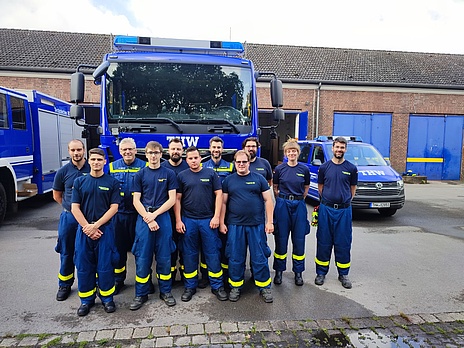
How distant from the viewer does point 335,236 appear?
4.21 meters

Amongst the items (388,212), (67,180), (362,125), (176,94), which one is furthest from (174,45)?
(362,125)

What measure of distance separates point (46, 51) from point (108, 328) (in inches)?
740

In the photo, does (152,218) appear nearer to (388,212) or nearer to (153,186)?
(153,186)

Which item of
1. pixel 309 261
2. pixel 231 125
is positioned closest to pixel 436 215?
pixel 309 261

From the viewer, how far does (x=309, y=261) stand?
5195mm

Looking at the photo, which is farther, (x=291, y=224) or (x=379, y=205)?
(x=379, y=205)

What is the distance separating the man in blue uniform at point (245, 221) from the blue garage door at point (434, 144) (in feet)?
57.0

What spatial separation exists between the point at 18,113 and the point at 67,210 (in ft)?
16.1

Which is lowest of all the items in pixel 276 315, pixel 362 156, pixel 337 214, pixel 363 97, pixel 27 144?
pixel 276 315

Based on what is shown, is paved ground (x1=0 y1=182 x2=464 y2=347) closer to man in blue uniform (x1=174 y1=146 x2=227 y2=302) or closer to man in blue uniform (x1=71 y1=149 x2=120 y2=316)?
man in blue uniform (x1=71 y1=149 x2=120 y2=316)

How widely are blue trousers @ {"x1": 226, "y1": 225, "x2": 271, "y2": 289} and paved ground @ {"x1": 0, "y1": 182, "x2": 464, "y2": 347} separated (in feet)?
0.92


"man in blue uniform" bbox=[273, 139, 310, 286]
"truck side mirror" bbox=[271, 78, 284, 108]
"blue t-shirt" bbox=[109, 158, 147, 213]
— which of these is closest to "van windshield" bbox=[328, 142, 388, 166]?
"truck side mirror" bbox=[271, 78, 284, 108]

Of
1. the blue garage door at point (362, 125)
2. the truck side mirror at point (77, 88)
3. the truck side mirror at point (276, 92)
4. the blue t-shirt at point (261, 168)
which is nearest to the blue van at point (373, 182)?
the truck side mirror at point (276, 92)

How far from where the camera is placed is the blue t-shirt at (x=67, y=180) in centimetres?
369
